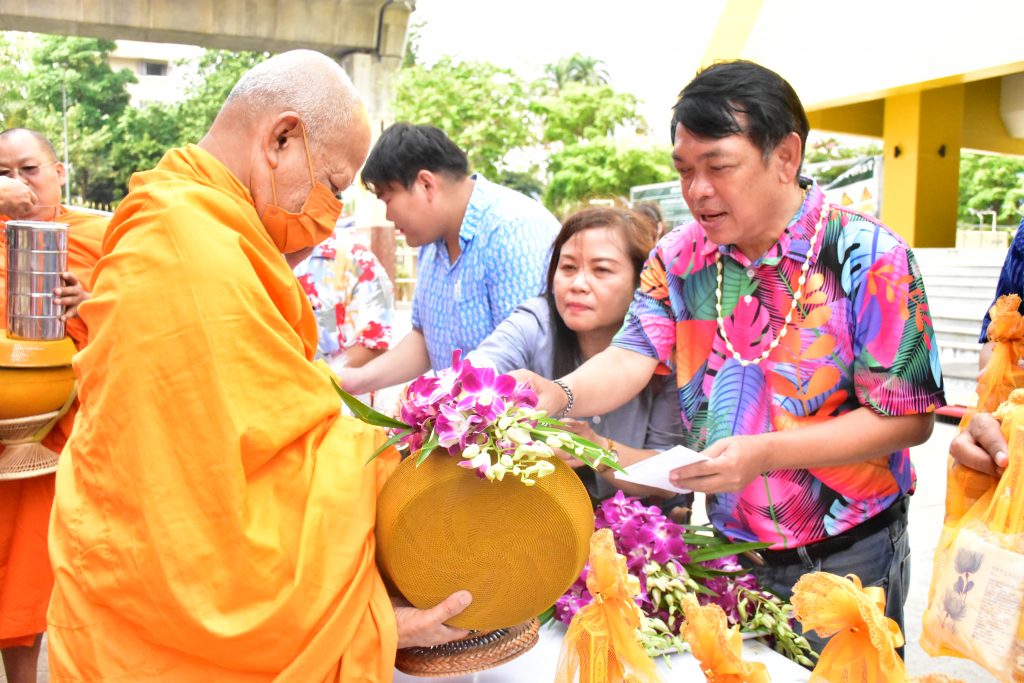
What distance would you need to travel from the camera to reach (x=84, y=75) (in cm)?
3180

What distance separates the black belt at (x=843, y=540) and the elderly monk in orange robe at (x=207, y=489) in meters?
0.92

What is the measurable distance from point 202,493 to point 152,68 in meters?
54.9

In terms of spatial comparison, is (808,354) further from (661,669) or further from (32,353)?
(32,353)

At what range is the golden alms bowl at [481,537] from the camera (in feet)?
4.80

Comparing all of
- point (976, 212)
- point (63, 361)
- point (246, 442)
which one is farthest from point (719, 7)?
point (976, 212)

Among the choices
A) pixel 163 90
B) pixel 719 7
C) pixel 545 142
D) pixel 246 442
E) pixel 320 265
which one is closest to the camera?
pixel 246 442

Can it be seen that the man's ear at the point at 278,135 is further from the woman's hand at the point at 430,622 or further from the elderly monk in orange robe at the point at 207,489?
the woman's hand at the point at 430,622

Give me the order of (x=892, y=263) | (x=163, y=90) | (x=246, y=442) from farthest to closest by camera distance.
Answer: (x=163, y=90)
(x=892, y=263)
(x=246, y=442)

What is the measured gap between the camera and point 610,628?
4.93ft

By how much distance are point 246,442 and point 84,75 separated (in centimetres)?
3498

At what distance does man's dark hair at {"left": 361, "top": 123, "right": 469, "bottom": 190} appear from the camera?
134 inches

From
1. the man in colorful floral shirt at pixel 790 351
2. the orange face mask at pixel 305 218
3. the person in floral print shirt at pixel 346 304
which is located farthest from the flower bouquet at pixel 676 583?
the person in floral print shirt at pixel 346 304

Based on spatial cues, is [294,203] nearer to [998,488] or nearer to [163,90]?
[998,488]

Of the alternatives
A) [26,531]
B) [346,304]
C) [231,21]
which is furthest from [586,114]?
[26,531]
